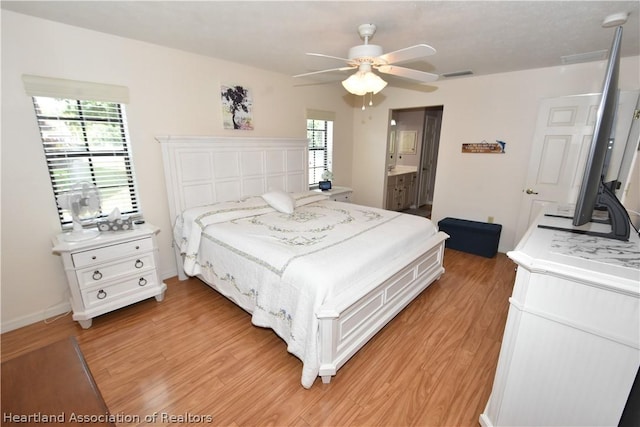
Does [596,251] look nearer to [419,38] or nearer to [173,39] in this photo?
[419,38]

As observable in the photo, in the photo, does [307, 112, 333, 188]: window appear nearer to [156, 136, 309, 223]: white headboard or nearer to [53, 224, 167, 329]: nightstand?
[156, 136, 309, 223]: white headboard

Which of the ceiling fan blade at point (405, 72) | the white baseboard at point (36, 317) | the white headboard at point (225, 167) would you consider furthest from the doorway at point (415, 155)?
the white baseboard at point (36, 317)

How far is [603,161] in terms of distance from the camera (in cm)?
133

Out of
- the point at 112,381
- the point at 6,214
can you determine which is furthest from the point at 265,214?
the point at 6,214

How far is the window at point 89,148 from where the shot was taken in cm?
235

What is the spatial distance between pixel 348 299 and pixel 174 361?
138cm

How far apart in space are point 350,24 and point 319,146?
2.73 meters

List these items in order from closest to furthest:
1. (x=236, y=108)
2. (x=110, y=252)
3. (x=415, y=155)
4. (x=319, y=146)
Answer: (x=110, y=252)
(x=236, y=108)
(x=319, y=146)
(x=415, y=155)

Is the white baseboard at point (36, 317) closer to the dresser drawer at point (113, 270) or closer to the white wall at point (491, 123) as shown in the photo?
the dresser drawer at point (113, 270)

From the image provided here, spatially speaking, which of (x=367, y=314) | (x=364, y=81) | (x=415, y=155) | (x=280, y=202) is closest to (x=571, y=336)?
(x=367, y=314)

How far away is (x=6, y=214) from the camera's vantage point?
87.6 inches

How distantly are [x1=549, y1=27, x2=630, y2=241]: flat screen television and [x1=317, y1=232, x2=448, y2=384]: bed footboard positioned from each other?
1.28 meters

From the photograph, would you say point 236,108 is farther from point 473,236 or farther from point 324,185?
point 473,236

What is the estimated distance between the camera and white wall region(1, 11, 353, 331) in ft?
7.12
